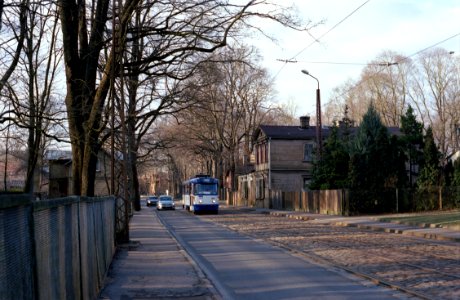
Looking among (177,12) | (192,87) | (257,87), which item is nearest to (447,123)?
(257,87)

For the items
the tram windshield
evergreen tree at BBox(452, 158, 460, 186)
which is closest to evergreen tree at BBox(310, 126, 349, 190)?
evergreen tree at BBox(452, 158, 460, 186)

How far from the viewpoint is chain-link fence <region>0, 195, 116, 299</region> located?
12.6 ft

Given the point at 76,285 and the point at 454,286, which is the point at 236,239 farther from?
the point at 76,285

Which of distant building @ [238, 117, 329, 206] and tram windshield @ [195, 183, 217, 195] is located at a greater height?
distant building @ [238, 117, 329, 206]

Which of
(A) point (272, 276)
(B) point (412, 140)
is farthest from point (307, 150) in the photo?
(A) point (272, 276)

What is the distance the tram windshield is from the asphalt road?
27930mm

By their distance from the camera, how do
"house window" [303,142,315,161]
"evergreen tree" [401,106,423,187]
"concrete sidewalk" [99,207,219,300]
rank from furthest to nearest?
"house window" [303,142,315,161] → "evergreen tree" [401,106,423,187] → "concrete sidewalk" [99,207,219,300]

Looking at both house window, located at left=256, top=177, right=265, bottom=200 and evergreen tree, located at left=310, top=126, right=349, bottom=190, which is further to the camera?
house window, located at left=256, top=177, right=265, bottom=200

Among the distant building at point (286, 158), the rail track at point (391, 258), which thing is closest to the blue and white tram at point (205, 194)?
the distant building at point (286, 158)

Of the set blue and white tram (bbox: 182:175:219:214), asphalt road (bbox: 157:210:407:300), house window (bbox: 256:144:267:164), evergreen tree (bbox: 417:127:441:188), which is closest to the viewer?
asphalt road (bbox: 157:210:407:300)

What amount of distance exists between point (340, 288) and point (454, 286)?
2.12 meters

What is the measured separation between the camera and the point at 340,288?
436 inches

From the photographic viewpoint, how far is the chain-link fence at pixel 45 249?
3.84m

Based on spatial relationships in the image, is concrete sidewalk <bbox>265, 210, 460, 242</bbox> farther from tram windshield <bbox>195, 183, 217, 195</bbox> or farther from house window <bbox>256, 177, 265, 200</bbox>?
house window <bbox>256, 177, 265, 200</bbox>
